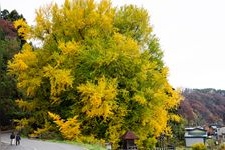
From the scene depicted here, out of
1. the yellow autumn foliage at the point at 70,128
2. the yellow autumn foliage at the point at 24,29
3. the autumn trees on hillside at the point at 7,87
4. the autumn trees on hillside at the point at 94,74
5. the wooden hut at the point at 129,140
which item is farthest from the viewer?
the autumn trees on hillside at the point at 7,87

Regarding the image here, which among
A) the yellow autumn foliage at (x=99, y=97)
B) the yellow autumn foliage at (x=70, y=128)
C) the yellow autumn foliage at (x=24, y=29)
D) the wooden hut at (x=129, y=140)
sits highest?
the yellow autumn foliage at (x=24, y=29)

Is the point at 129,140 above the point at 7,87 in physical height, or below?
below

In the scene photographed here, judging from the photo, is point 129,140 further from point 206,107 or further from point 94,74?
point 206,107

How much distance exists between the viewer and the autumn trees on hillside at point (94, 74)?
29.3 meters

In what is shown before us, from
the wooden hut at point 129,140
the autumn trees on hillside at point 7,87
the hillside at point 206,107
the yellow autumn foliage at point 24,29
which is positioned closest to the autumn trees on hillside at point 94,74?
the yellow autumn foliage at point 24,29

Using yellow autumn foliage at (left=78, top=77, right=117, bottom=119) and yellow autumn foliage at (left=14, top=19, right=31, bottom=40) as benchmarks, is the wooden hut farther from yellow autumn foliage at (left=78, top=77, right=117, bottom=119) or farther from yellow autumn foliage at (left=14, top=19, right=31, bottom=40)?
yellow autumn foliage at (left=14, top=19, right=31, bottom=40)

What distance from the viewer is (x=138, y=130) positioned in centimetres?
3081

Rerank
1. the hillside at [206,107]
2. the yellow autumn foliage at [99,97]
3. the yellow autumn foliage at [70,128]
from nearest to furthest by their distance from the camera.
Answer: the yellow autumn foliage at [99,97]
the yellow autumn foliage at [70,128]
the hillside at [206,107]

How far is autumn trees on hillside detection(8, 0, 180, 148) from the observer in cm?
2927

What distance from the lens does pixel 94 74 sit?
30047 millimetres

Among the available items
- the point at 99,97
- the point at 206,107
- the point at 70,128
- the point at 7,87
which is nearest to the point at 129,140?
the point at 99,97

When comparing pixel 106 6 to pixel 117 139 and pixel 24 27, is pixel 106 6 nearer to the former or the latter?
pixel 24 27

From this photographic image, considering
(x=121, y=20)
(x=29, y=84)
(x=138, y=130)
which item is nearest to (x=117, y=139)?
(x=138, y=130)

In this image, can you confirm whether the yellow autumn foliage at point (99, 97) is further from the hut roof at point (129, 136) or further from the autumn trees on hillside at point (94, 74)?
the hut roof at point (129, 136)
